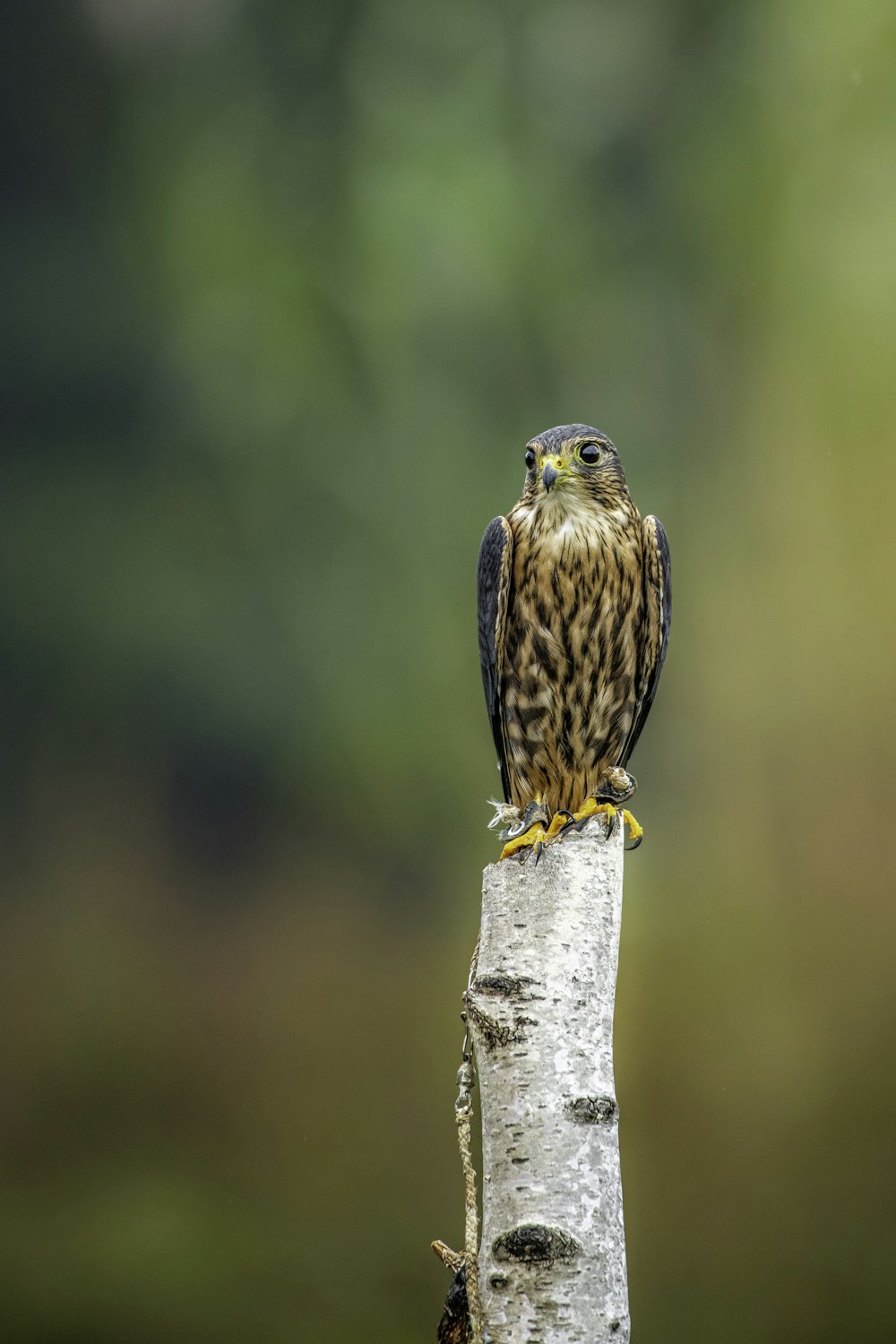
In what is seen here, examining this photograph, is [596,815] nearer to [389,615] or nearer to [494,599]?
[494,599]

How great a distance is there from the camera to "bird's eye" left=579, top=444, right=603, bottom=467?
214cm

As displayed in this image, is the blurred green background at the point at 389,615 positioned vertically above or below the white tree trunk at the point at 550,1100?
above

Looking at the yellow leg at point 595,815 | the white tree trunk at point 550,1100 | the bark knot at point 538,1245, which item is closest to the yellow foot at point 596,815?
the yellow leg at point 595,815

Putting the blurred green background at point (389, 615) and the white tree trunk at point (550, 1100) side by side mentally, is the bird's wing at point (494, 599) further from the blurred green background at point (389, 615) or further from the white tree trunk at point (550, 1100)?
the blurred green background at point (389, 615)

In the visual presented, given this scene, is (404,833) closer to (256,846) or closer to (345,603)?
(256,846)

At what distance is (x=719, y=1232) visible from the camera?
2783 mm

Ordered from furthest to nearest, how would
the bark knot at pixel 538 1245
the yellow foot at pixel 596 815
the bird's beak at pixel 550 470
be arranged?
the bird's beak at pixel 550 470 → the yellow foot at pixel 596 815 → the bark knot at pixel 538 1245

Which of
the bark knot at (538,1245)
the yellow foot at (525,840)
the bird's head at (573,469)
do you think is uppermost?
the bird's head at (573,469)

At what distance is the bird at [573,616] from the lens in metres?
2.15

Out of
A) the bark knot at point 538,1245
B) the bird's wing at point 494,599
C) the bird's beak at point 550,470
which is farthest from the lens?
the bird's wing at point 494,599

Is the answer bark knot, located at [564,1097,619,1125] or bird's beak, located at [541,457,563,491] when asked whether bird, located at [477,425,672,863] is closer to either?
bird's beak, located at [541,457,563,491]

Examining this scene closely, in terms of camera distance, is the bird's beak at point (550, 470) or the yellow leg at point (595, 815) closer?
the yellow leg at point (595, 815)

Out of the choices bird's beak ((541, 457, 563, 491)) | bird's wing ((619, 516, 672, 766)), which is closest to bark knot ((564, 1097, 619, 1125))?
bird's wing ((619, 516, 672, 766))

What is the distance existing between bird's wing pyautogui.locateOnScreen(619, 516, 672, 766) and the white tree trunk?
68 cm
